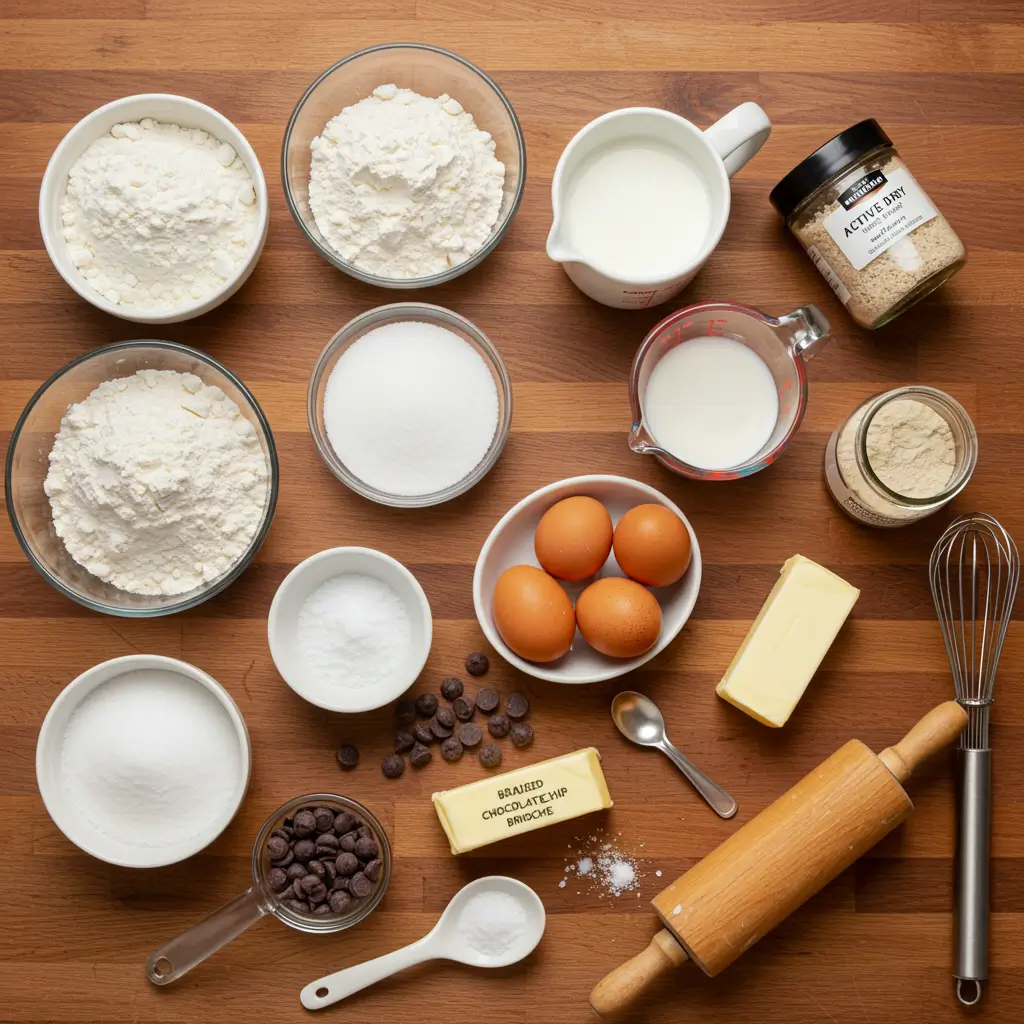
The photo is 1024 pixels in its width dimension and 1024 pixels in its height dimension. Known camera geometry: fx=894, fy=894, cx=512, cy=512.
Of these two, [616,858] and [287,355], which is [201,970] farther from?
[287,355]

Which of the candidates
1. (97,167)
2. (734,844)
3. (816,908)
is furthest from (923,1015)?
(97,167)

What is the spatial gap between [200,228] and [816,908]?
137cm

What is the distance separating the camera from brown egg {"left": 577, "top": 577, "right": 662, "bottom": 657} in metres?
1.24

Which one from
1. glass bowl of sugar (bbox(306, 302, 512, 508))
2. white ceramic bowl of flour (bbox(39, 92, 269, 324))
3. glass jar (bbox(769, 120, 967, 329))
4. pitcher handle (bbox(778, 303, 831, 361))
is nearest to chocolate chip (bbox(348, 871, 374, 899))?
glass bowl of sugar (bbox(306, 302, 512, 508))

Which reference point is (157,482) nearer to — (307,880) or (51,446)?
(51,446)

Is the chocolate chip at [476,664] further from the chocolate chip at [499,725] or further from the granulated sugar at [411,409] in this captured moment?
the granulated sugar at [411,409]

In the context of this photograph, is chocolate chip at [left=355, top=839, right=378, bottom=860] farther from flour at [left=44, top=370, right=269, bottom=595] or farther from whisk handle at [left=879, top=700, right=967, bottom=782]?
whisk handle at [left=879, top=700, right=967, bottom=782]

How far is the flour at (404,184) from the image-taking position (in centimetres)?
127

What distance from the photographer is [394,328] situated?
4.50ft

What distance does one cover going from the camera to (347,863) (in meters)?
1.28

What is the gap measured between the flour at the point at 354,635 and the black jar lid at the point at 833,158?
84 centimetres

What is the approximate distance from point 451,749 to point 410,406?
0.52 metres

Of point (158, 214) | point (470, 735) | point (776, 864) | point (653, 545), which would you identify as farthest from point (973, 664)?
point (158, 214)

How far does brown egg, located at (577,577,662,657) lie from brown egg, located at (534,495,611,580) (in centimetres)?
4
